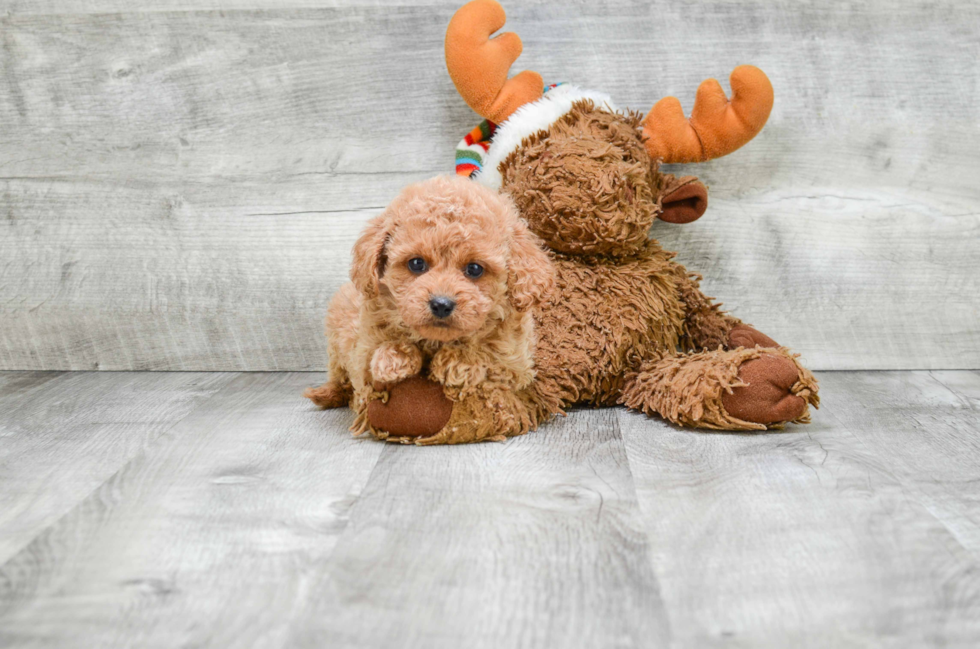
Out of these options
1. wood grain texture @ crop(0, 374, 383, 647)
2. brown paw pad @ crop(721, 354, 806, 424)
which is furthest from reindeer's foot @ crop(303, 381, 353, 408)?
brown paw pad @ crop(721, 354, 806, 424)

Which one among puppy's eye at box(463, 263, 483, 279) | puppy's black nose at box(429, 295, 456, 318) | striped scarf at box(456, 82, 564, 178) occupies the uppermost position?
striped scarf at box(456, 82, 564, 178)

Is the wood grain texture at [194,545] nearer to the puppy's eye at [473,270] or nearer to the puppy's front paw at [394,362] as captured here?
the puppy's front paw at [394,362]

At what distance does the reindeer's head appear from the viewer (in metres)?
1.20

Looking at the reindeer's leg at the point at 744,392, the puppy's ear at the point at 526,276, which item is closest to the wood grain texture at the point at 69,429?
the puppy's ear at the point at 526,276

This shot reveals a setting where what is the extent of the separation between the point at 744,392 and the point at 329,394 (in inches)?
25.4

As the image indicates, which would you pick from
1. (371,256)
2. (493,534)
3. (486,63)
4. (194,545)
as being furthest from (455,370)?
(486,63)

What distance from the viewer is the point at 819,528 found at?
81cm

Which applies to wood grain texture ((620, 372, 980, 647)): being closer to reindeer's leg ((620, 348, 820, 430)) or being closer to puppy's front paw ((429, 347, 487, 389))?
reindeer's leg ((620, 348, 820, 430))

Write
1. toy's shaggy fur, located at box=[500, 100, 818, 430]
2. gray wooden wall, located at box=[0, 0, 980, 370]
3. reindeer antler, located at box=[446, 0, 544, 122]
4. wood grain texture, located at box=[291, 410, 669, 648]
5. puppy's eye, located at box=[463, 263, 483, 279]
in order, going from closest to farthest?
wood grain texture, located at box=[291, 410, 669, 648] → puppy's eye, located at box=[463, 263, 483, 279] → toy's shaggy fur, located at box=[500, 100, 818, 430] → reindeer antler, located at box=[446, 0, 544, 122] → gray wooden wall, located at box=[0, 0, 980, 370]

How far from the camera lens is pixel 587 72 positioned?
4.73ft

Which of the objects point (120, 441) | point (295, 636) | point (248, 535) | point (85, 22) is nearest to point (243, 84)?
point (85, 22)

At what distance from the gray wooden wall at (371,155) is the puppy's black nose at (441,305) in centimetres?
56

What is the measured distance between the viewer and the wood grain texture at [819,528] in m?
0.65

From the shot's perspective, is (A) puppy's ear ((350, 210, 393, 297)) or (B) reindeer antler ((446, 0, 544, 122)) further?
(B) reindeer antler ((446, 0, 544, 122))
